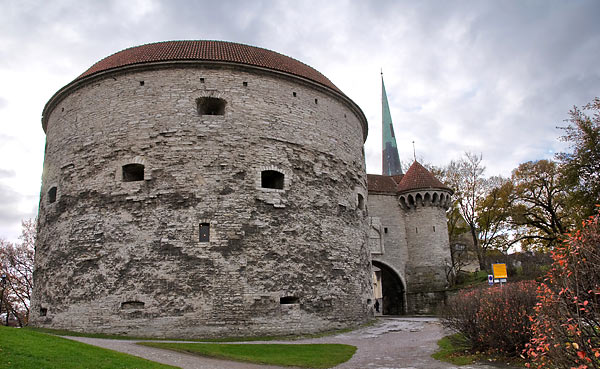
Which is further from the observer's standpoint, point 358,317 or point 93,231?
point 358,317

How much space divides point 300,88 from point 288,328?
7.57m

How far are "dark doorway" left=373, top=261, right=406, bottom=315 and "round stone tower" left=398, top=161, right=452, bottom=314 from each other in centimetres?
49

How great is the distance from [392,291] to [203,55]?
15516mm

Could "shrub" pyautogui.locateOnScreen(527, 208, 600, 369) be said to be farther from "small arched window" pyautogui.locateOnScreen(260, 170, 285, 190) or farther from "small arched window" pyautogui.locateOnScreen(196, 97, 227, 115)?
"small arched window" pyautogui.locateOnScreen(196, 97, 227, 115)

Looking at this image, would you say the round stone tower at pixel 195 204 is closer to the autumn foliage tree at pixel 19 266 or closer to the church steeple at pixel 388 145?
the autumn foliage tree at pixel 19 266

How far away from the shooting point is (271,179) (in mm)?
14430

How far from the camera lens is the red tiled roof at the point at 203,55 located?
46.0 ft

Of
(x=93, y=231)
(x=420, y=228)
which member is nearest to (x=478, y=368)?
(x=93, y=231)

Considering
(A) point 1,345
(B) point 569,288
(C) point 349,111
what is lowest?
(A) point 1,345

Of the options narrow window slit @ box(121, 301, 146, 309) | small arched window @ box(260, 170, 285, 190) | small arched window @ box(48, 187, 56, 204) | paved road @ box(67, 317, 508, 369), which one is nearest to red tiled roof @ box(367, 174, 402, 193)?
small arched window @ box(260, 170, 285, 190)

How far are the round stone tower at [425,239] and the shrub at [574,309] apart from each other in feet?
60.6

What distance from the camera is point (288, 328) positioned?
12375mm

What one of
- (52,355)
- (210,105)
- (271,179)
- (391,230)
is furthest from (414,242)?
(52,355)

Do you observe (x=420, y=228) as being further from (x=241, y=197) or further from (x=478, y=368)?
(x=478, y=368)
